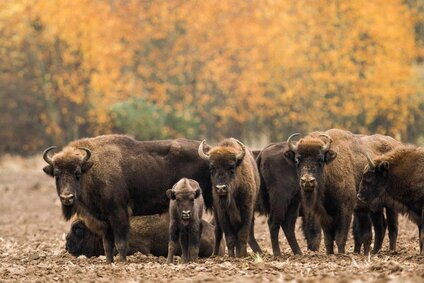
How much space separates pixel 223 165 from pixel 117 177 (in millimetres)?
1764

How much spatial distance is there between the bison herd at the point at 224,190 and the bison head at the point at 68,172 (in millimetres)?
15

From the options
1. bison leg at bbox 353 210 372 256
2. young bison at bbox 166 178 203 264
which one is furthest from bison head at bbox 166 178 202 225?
bison leg at bbox 353 210 372 256

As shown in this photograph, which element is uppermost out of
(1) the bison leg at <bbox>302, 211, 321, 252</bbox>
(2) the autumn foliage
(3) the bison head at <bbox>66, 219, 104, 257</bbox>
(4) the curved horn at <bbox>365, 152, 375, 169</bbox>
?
(2) the autumn foliage

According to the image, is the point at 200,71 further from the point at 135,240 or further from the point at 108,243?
the point at 108,243

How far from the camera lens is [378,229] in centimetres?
1612

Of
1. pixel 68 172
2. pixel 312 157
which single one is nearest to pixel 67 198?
pixel 68 172

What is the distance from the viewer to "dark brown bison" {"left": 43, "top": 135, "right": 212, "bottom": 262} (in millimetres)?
15008

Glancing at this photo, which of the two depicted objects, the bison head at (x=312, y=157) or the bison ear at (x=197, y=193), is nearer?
the bison ear at (x=197, y=193)

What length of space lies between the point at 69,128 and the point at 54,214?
578 inches

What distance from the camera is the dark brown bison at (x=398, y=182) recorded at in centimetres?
1445

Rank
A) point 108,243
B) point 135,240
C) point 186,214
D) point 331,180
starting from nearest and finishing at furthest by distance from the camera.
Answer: point 186,214 → point 331,180 → point 108,243 → point 135,240

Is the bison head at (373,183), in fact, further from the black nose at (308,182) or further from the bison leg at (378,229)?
the bison leg at (378,229)

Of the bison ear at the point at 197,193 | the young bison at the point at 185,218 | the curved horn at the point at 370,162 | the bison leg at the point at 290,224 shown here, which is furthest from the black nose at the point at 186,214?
the curved horn at the point at 370,162

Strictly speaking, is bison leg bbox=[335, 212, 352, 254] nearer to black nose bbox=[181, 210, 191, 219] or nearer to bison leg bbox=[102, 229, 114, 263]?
black nose bbox=[181, 210, 191, 219]
